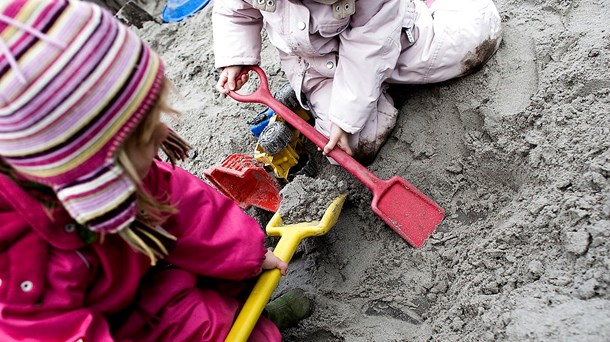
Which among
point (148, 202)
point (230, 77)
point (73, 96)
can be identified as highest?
point (73, 96)

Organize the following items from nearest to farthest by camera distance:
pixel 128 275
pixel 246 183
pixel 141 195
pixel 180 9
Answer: pixel 141 195 < pixel 128 275 < pixel 246 183 < pixel 180 9

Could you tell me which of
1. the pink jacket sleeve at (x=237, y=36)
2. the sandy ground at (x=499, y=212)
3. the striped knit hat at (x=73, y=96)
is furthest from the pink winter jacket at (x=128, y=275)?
the pink jacket sleeve at (x=237, y=36)

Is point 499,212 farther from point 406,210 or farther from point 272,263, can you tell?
point 272,263

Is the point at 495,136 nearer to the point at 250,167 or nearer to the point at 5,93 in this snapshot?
the point at 250,167

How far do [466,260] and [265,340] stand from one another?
0.51 metres

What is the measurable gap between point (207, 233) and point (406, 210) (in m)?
0.58

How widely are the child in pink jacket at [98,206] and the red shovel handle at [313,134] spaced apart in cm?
39

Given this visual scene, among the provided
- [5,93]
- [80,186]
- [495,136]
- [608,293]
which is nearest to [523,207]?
[495,136]

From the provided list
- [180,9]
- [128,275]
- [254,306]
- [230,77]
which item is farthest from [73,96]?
[180,9]

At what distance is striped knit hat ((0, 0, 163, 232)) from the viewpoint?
750 mm

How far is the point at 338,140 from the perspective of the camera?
1.61 m

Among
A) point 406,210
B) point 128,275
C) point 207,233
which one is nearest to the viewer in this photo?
point 128,275

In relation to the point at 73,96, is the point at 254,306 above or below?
below

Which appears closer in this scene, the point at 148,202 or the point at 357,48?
the point at 148,202
